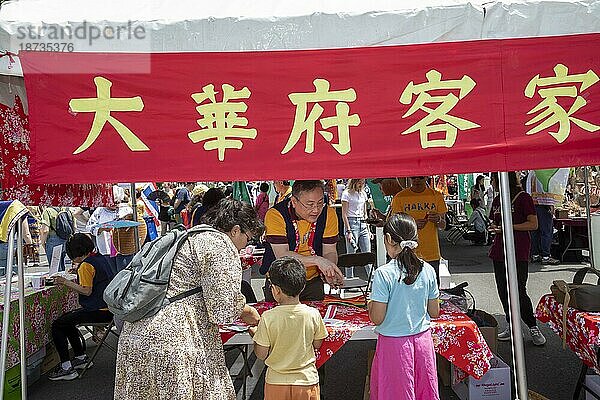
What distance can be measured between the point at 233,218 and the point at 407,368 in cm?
123

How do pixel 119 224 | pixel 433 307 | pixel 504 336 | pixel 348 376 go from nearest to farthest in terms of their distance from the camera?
pixel 433 307
pixel 348 376
pixel 504 336
pixel 119 224

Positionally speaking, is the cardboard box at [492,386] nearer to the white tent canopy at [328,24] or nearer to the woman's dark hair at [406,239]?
the woman's dark hair at [406,239]

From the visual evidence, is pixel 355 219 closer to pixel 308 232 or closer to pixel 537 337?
pixel 537 337

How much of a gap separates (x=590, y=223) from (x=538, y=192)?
16.0 ft

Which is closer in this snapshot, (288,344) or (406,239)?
(288,344)

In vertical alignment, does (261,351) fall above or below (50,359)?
above

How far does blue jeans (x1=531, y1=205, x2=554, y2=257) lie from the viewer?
1093 centimetres

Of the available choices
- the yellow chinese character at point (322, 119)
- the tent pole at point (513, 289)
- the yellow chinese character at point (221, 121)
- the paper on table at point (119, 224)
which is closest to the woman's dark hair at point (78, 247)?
the paper on table at point (119, 224)

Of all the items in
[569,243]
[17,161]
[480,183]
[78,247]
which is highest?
[480,183]

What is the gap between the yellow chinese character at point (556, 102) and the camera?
3277 millimetres

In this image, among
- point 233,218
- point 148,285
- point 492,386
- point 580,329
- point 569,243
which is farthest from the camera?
point 569,243

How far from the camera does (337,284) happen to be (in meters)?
4.10

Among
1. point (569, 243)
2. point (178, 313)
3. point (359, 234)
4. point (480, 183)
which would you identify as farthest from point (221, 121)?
point (480, 183)

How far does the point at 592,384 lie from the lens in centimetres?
422
